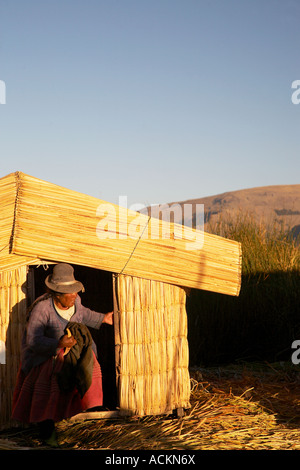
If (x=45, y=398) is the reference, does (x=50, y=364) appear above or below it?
above

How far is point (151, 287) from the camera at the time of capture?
512 centimetres

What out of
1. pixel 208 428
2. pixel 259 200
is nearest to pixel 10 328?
pixel 208 428

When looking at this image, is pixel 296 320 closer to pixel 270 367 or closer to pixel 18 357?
pixel 270 367

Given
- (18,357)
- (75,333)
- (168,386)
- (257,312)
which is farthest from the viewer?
(257,312)

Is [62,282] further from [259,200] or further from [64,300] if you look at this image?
[259,200]

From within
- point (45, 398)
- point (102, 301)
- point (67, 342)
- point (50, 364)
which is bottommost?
point (45, 398)

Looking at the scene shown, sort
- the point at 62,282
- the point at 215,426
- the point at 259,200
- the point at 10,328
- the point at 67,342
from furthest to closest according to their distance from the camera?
the point at 259,200, the point at 215,426, the point at 10,328, the point at 62,282, the point at 67,342

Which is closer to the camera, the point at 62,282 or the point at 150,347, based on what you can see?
the point at 62,282

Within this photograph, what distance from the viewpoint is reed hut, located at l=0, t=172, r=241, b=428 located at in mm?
4797

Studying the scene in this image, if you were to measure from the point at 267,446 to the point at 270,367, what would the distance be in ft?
10.9

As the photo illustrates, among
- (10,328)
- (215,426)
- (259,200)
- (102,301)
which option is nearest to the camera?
(10,328)

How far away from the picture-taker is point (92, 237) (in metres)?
4.91

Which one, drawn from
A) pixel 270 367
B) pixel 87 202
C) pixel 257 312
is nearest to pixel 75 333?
pixel 87 202

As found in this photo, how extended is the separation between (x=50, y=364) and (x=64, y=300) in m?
0.49
